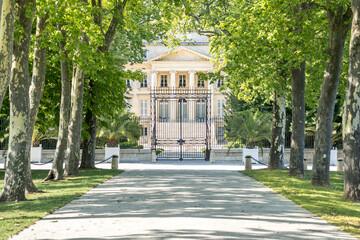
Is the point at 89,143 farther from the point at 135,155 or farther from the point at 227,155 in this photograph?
the point at 227,155

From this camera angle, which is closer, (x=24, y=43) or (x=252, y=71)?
(x=24, y=43)

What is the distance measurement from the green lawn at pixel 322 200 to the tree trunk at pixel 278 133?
3.38 meters

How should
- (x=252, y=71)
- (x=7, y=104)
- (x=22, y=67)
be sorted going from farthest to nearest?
(x=7, y=104)
(x=252, y=71)
(x=22, y=67)

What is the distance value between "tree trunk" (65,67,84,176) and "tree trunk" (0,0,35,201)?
7092 millimetres

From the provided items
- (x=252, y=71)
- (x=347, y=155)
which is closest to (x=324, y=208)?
(x=347, y=155)

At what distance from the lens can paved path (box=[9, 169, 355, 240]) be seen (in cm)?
752

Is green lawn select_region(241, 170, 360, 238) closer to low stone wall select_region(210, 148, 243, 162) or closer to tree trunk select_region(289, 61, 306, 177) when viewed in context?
tree trunk select_region(289, 61, 306, 177)

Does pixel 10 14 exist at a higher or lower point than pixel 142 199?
higher

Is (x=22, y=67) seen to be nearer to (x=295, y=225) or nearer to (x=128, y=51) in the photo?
(x=295, y=225)

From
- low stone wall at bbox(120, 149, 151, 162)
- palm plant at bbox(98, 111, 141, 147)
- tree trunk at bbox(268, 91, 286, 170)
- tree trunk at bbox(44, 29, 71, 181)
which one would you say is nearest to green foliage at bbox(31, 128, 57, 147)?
palm plant at bbox(98, 111, 141, 147)

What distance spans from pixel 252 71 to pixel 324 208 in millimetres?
9208

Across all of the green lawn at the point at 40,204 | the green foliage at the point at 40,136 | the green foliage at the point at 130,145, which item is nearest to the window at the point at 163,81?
the green foliage at the point at 130,145

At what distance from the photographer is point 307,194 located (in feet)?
42.5

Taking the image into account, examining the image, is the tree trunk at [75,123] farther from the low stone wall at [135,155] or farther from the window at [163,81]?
the window at [163,81]
